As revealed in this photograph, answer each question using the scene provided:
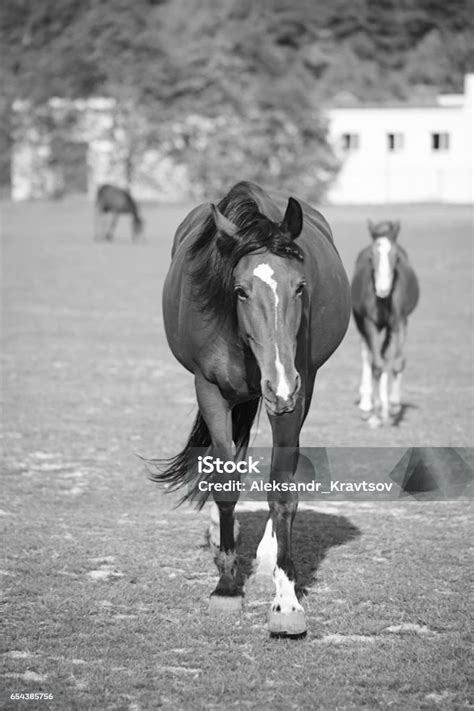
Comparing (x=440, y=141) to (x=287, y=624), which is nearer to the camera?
(x=287, y=624)

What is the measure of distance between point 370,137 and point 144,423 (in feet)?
163

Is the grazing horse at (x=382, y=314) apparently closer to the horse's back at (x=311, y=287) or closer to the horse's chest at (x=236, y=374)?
the horse's back at (x=311, y=287)

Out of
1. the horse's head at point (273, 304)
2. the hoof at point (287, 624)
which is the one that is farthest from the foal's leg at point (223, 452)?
the horse's head at point (273, 304)

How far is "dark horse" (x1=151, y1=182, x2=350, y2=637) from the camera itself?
425cm

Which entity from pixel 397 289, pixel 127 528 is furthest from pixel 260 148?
pixel 127 528

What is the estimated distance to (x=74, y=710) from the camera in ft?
12.1

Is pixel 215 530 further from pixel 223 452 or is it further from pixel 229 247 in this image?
pixel 229 247

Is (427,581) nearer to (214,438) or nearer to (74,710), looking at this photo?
(214,438)

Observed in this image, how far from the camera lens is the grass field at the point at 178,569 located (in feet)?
12.9

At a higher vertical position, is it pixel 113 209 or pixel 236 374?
pixel 236 374

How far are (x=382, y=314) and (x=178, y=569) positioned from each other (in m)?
5.02

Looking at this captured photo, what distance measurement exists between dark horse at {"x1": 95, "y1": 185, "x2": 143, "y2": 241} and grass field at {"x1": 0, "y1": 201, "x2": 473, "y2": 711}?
2102cm

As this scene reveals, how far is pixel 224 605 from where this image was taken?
4.71 metres

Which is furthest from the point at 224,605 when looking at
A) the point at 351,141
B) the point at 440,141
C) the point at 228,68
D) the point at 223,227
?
the point at 440,141
